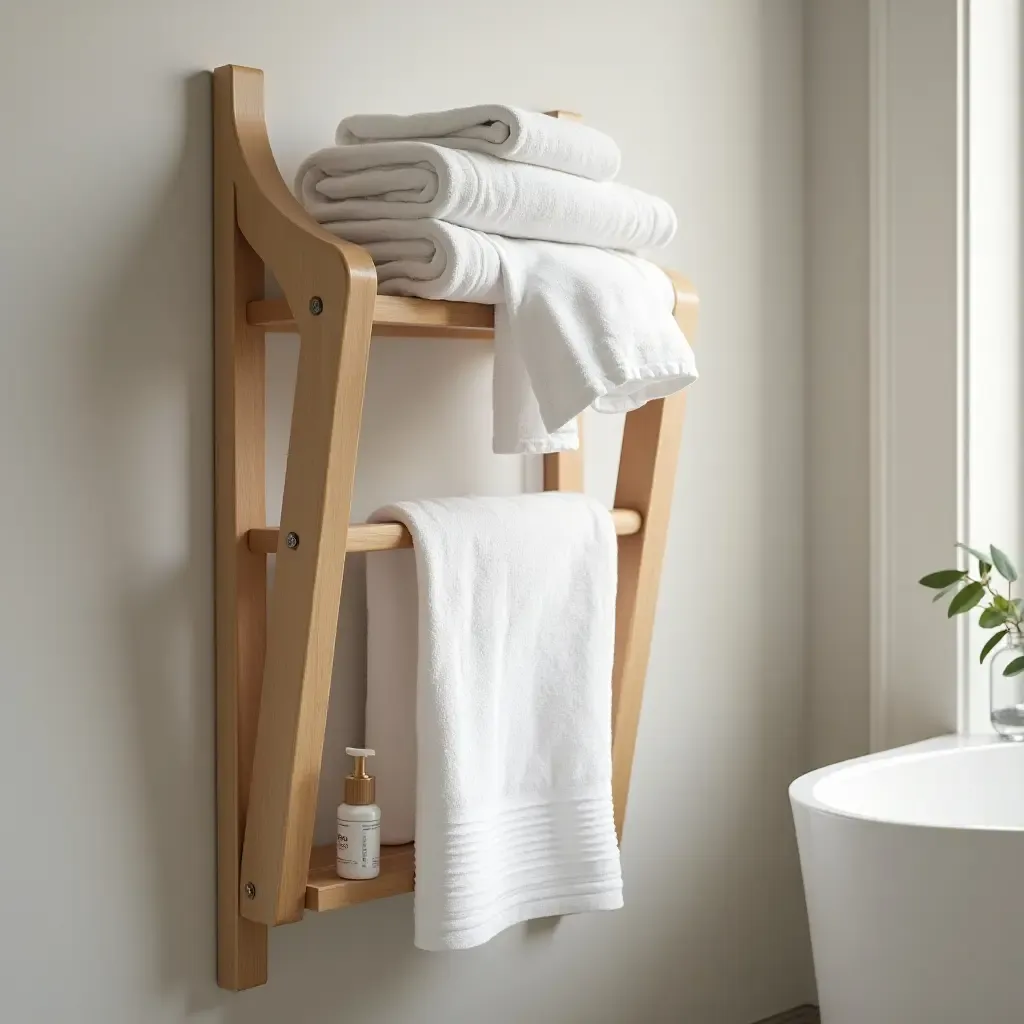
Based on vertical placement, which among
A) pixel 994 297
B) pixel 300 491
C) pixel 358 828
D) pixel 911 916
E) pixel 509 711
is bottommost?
pixel 911 916

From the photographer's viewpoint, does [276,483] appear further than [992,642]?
No

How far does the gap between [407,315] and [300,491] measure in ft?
0.66

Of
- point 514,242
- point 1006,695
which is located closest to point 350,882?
point 514,242

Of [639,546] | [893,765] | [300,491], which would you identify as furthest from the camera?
[893,765]

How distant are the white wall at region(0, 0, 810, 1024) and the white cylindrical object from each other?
10cm

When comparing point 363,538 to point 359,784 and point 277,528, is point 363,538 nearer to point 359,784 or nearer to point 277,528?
point 277,528

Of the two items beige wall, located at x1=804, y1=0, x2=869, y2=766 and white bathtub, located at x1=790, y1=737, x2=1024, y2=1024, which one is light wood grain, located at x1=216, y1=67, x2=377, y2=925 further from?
beige wall, located at x1=804, y1=0, x2=869, y2=766

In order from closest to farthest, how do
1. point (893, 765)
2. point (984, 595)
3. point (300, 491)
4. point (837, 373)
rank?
1. point (300, 491)
2. point (893, 765)
3. point (984, 595)
4. point (837, 373)

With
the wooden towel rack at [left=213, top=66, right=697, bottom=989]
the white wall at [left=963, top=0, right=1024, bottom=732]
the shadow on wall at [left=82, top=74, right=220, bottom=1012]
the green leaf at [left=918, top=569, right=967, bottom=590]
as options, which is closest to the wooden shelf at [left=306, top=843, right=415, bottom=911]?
the wooden towel rack at [left=213, top=66, right=697, bottom=989]

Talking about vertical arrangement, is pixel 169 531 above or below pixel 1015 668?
above

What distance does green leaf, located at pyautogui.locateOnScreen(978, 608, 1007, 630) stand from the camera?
1.93 meters

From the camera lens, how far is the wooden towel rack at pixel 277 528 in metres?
1.33

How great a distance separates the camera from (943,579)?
1.93 meters

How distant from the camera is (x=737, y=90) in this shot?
2043mm
